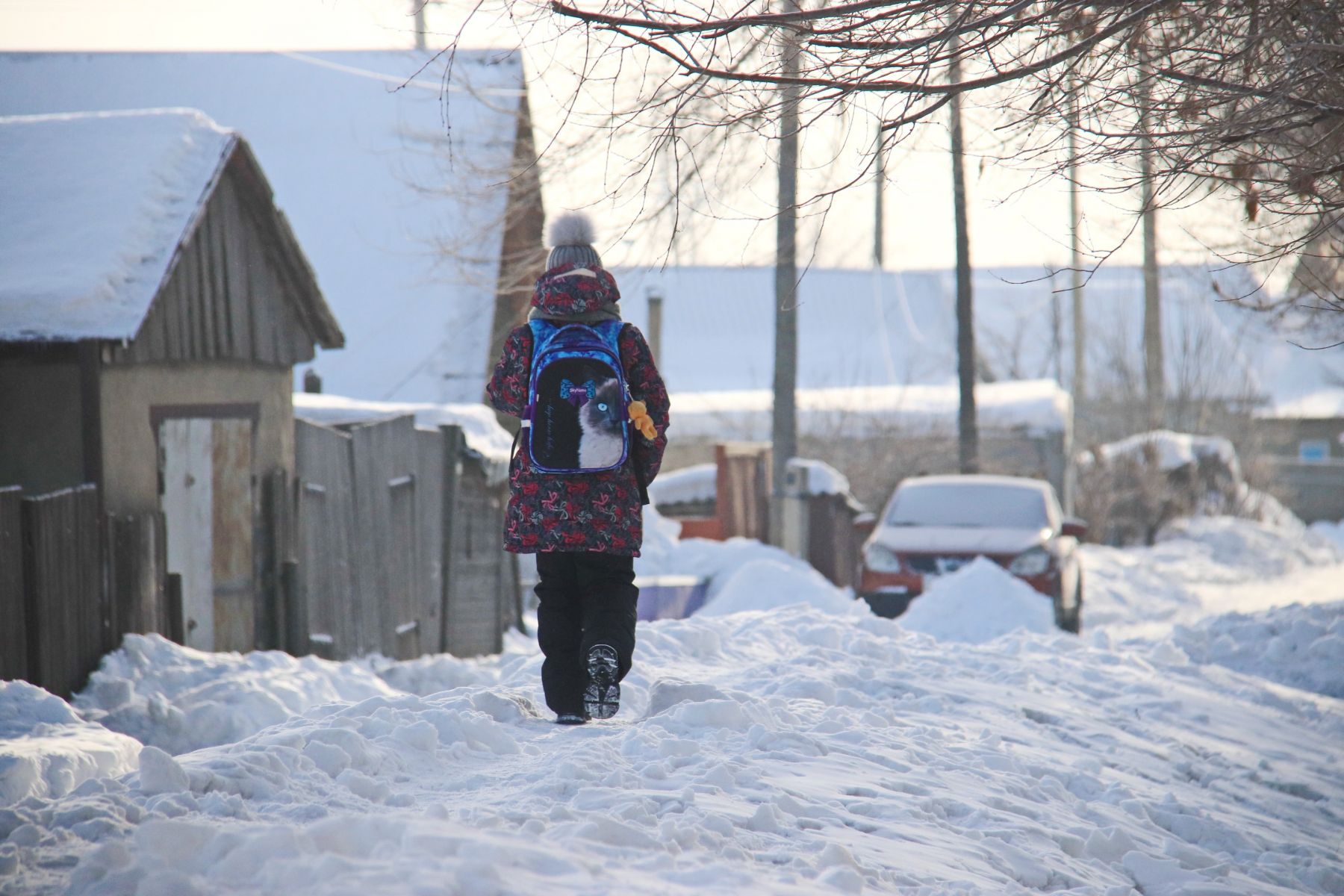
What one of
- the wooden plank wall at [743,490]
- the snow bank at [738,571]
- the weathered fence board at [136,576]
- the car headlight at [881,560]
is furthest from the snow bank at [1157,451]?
the weathered fence board at [136,576]

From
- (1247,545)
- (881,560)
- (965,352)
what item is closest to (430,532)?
(881,560)

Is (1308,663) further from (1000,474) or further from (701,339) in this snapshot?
(701,339)

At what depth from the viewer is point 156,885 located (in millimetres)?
2686

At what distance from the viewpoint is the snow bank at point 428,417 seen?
1115 cm

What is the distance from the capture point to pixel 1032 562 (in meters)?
11.3

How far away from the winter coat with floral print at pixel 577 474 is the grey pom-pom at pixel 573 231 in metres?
0.14

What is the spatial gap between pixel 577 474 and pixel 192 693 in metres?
3.66

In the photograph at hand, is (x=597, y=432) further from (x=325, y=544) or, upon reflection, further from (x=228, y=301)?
(x=325, y=544)

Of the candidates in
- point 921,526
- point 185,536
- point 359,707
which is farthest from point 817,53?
point 921,526

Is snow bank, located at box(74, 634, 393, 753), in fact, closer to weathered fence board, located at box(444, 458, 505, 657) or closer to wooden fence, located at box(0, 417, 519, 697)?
wooden fence, located at box(0, 417, 519, 697)

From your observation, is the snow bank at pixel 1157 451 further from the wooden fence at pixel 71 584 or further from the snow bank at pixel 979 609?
the wooden fence at pixel 71 584

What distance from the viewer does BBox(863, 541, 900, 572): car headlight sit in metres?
11.4

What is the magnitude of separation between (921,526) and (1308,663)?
3911mm

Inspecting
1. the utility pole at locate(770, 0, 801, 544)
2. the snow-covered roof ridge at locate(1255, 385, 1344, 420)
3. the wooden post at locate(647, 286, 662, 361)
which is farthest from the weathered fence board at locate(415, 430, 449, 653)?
the snow-covered roof ridge at locate(1255, 385, 1344, 420)
